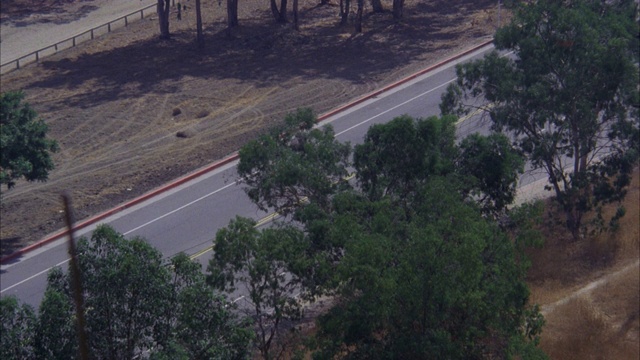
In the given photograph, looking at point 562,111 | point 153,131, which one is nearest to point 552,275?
point 562,111

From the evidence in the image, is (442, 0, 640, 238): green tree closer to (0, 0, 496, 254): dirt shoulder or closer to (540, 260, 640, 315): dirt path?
(540, 260, 640, 315): dirt path

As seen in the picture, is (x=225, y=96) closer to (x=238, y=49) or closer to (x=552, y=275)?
(x=238, y=49)

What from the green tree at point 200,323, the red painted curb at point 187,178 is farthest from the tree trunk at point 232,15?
the green tree at point 200,323

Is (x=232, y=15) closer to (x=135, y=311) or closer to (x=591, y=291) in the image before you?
(x=591, y=291)

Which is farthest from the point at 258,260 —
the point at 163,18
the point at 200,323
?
the point at 163,18

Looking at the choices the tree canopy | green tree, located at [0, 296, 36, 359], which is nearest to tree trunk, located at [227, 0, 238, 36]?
the tree canopy

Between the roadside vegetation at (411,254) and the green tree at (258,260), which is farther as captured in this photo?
the green tree at (258,260)

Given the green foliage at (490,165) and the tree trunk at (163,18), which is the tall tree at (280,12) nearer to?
the tree trunk at (163,18)
